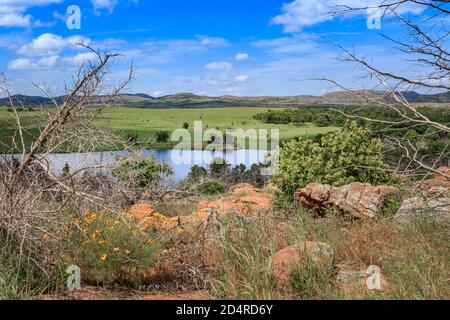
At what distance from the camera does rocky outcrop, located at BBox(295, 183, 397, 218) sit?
9.44 metres

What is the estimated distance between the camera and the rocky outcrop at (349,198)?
31.0ft

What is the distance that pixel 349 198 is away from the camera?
31.9 feet

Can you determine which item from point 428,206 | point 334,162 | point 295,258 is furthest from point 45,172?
point 334,162

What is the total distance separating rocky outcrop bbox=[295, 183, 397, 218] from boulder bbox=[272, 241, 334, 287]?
3508mm

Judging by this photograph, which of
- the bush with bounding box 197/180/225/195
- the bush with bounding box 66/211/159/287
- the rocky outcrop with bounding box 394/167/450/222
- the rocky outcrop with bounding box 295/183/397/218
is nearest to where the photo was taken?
the bush with bounding box 66/211/159/287

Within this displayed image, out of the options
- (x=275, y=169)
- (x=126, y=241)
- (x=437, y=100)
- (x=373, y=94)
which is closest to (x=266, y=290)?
(x=126, y=241)

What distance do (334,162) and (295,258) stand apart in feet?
24.6

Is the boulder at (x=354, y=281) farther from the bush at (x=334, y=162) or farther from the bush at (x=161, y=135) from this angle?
the bush at (x=334, y=162)

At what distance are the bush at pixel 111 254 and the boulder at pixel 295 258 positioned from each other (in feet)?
5.49
